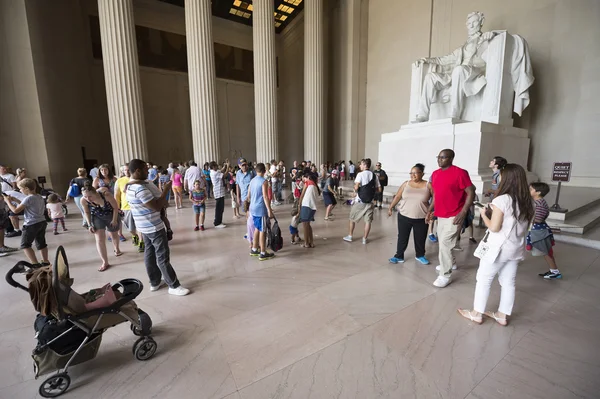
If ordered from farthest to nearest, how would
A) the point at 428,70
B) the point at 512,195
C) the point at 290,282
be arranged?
the point at 428,70
the point at 290,282
the point at 512,195

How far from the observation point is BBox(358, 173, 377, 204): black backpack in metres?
5.00

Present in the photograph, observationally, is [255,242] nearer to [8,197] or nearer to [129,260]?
[129,260]

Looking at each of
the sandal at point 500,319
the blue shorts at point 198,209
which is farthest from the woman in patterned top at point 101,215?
the sandal at point 500,319

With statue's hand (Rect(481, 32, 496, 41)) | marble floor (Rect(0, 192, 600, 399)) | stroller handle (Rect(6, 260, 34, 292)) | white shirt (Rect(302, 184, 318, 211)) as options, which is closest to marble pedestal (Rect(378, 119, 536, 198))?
statue's hand (Rect(481, 32, 496, 41))

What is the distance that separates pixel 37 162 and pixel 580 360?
1635 centimetres

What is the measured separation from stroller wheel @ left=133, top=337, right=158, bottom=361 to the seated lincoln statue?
1061cm

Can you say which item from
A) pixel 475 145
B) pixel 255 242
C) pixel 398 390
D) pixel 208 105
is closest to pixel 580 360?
pixel 398 390

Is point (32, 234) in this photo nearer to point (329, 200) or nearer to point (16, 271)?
point (16, 271)

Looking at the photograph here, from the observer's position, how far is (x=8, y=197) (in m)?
4.68

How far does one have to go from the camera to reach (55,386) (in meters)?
1.97

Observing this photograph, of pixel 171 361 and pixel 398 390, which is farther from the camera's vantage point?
pixel 171 361

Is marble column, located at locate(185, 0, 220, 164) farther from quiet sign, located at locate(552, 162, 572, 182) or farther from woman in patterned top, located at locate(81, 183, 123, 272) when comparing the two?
quiet sign, located at locate(552, 162, 572, 182)

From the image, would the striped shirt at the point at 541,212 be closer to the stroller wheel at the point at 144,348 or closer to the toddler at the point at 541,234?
the toddler at the point at 541,234

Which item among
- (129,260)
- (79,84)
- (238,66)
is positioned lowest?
(129,260)
